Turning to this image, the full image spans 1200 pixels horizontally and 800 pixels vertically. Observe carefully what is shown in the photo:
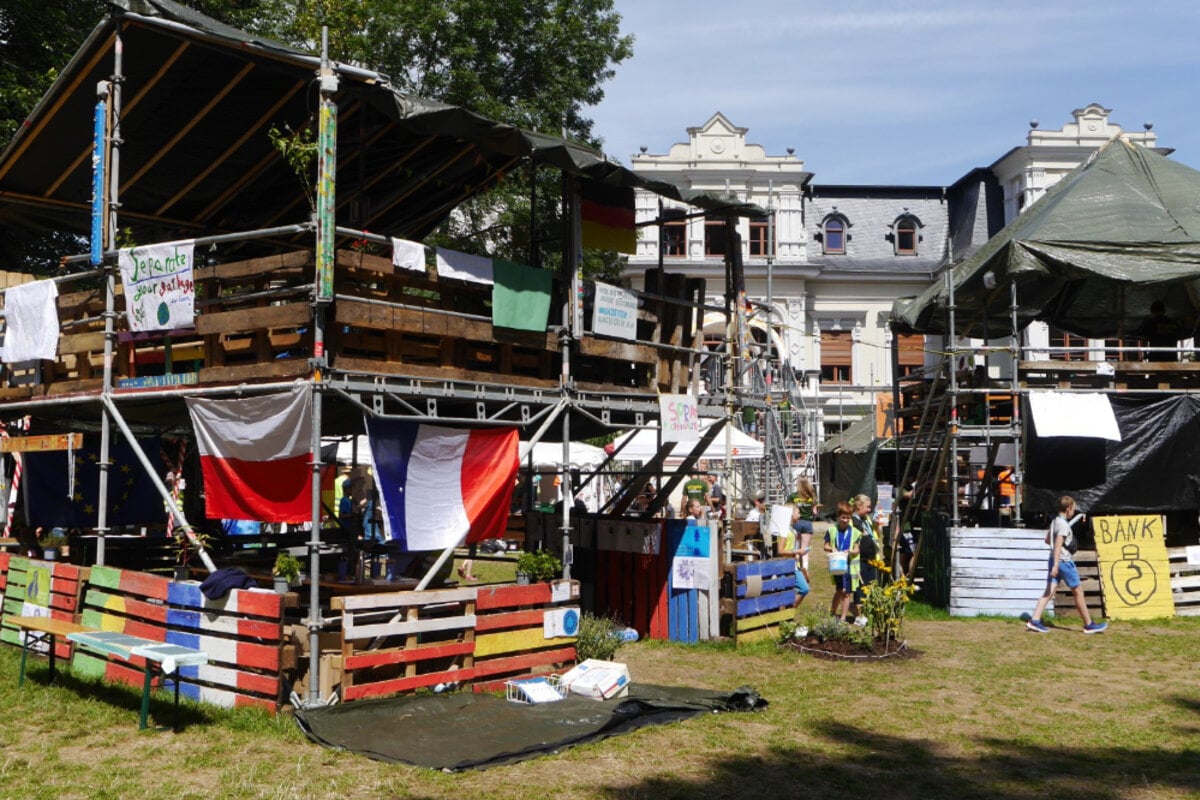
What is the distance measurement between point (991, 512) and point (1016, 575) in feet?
13.3

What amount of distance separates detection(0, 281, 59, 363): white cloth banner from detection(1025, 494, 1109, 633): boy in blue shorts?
42.7ft

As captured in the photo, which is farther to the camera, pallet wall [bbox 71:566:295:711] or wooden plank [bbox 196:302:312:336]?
wooden plank [bbox 196:302:312:336]

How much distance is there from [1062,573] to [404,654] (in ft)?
33.1

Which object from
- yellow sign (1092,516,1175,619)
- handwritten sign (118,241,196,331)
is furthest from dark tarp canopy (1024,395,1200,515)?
handwritten sign (118,241,196,331)

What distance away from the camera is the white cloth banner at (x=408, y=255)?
11.1m

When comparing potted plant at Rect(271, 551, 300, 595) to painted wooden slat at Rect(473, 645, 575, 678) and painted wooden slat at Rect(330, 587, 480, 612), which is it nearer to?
painted wooden slat at Rect(330, 587, 480, 612)

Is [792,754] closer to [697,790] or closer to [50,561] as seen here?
[697,790]

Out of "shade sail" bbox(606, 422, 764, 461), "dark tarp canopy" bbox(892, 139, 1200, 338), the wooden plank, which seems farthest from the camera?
"shade sail" bbox(606, 422, 764, 461)

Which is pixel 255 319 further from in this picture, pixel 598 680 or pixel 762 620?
pixel 762 620

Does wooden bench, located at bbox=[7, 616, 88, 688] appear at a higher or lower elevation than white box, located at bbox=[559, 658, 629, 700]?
higher

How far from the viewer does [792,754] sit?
920 centimetres

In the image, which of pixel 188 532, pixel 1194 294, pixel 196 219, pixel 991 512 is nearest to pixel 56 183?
pixel 196 219

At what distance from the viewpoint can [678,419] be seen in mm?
13891

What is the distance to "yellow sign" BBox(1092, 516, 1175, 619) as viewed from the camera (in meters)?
17.0
